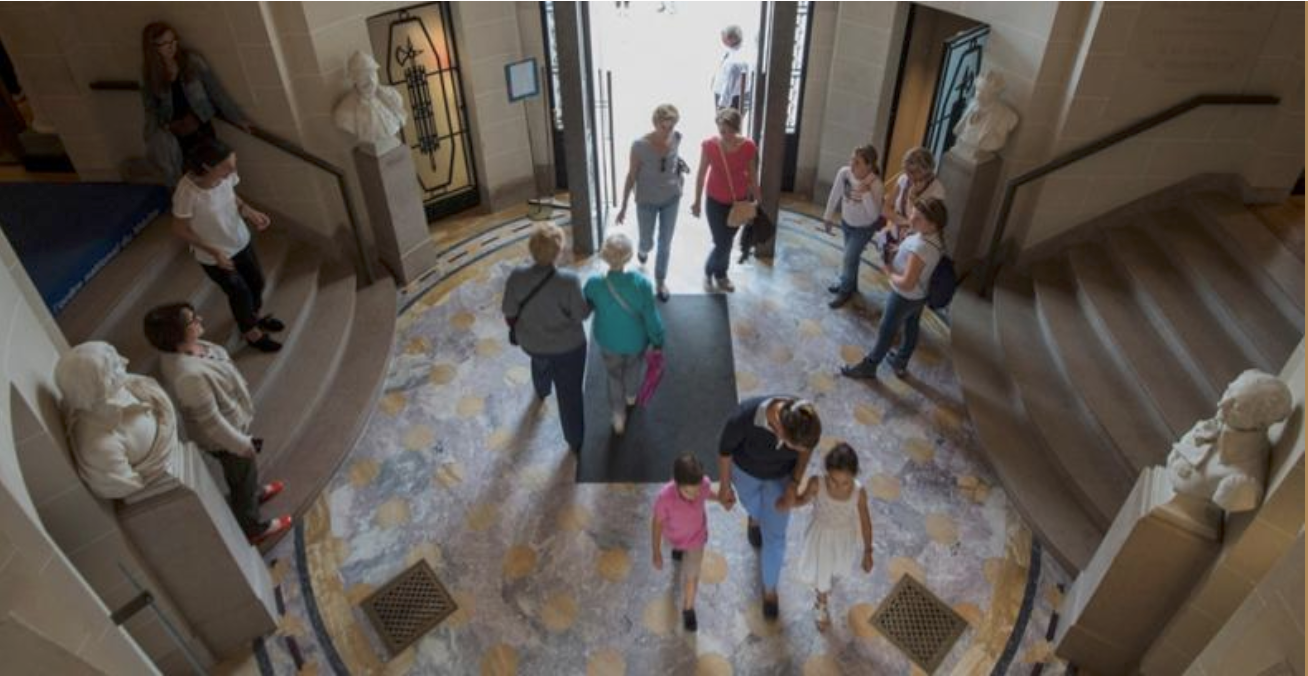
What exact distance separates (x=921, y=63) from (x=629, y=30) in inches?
270

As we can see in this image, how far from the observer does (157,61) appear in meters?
5.09

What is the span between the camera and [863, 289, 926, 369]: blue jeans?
16.7 feet

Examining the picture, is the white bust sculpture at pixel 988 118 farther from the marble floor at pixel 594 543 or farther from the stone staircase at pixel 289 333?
the stone staircase at pixel 289 333

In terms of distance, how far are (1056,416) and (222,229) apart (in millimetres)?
5161

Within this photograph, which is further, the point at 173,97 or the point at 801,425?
the point at 173,97

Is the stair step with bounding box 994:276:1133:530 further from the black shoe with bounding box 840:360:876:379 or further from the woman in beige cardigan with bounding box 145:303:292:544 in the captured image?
the woman in beige cardigan with bounding box 145:303:292:544

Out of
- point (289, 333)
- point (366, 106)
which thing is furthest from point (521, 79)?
point (289, 333)

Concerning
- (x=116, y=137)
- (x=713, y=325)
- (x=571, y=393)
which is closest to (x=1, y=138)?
(x=116, y=137)

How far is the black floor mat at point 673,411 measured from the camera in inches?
195

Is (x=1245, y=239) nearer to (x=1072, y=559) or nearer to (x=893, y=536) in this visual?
(x=1072, y=559)

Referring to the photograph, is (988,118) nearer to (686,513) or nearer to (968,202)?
(968,202)

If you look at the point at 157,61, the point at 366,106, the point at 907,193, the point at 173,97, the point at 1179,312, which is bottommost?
the point at 1179,312

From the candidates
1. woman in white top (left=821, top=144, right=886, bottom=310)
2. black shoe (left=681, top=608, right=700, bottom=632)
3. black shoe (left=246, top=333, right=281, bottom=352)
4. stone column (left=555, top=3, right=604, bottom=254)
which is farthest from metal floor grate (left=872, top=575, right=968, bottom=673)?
black shoe (left=246, top=333, right=281, bottom=352)

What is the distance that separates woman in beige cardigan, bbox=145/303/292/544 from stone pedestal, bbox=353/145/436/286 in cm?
252
